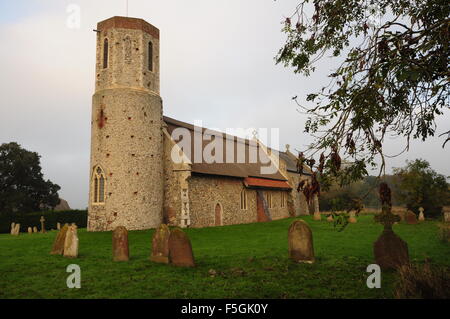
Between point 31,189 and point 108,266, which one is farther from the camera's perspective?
point 31,189

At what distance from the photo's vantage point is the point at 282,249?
1263 centimetres

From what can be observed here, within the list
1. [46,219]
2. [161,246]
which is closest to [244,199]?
[46,219]

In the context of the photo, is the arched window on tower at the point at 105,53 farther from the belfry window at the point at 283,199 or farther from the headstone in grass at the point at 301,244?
the belfry window at the point at 283,199

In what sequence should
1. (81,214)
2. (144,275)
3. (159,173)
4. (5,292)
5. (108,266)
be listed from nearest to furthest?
(5,292) → (144,275) → (108,266) → (159,173) → (81,214)

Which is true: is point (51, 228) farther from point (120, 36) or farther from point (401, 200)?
point (401, 200)

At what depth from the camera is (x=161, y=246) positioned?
10.4 meters

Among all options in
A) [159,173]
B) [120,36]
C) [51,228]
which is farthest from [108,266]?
[51,228]

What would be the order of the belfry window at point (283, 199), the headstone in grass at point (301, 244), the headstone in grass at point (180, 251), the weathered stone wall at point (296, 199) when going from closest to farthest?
the headstone in grass at point (180, 251), the headstone in grass at point (301, 244), the belfry window at point (283, 199), the weathered stone wall at point (296, 199)

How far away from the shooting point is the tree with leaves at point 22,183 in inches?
1464

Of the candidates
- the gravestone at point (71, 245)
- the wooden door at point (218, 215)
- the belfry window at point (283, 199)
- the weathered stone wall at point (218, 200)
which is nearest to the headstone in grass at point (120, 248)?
the gravestone at point (71, 245)

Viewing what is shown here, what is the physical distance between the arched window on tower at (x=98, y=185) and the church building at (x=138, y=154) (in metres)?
0.06

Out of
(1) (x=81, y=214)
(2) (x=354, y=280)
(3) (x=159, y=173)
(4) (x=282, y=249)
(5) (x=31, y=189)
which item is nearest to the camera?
(2) (x=354, y=280)

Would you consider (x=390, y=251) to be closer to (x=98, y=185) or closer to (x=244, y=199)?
(x=98, y=185)

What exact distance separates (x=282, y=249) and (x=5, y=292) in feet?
27.4
